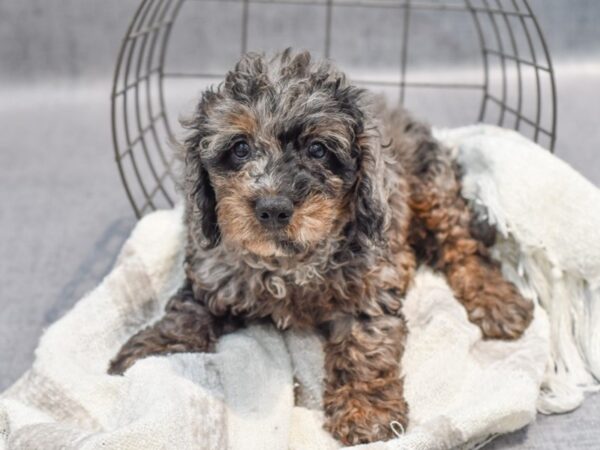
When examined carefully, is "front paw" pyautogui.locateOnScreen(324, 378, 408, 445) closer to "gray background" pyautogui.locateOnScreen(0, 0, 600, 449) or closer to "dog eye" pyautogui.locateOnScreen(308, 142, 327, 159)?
"dog eye" pyautogui.locateOnScreen(308, 142, 327, 159)

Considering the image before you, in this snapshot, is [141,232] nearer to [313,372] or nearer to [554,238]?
[313,372]

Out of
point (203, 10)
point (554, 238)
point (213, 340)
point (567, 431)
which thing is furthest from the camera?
point (203, 10)

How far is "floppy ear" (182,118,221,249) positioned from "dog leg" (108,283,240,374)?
37cm

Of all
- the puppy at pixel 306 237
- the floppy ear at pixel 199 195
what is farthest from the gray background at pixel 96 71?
the floppy ear at pixel 199 195

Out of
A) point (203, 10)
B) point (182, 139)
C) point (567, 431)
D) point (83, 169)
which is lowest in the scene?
point (567, 431)

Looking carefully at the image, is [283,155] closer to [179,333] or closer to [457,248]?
[179,333]

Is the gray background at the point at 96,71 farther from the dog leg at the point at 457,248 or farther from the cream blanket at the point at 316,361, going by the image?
the dog leg at the point at 457,248

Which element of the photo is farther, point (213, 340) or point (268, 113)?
point (213, 340)

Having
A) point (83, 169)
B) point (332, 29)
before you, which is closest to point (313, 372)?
point (83, 169)

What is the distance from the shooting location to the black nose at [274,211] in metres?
2.64

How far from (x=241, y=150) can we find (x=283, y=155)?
0.56 ft

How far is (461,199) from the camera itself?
3.91 meters

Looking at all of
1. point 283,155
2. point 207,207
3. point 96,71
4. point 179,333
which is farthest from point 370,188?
point 96,71

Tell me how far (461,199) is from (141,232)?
1.60 m
